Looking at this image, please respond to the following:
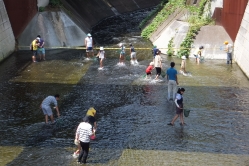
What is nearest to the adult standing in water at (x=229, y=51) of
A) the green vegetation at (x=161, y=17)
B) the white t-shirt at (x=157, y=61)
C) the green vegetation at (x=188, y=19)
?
the green vegetation at (x=188, y=19)

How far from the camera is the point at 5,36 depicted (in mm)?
28125

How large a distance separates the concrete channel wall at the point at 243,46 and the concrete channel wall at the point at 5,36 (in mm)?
14862

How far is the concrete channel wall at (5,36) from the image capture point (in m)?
27.4

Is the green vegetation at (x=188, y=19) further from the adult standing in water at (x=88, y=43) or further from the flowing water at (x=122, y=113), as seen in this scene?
the adult standing in water at (x=88, y=43)

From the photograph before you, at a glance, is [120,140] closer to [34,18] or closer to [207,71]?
[207,71]

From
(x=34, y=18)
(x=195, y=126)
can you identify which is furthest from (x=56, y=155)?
(x=34, y=18)

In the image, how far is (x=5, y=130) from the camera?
54.5 feet

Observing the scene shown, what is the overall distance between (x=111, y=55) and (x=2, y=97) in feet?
35.2

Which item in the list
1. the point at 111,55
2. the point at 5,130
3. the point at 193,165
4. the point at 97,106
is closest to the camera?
the point at 193,165

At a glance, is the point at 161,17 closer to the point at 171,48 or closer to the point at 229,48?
the point at 171,48

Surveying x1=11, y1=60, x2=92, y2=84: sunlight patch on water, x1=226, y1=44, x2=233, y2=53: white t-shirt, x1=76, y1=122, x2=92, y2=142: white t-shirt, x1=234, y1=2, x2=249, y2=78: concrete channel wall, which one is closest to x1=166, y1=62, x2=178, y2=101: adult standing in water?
x1=11, y1=60, x2=92, y2=84: sunlight patch on water

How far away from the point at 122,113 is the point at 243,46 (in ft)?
34.6

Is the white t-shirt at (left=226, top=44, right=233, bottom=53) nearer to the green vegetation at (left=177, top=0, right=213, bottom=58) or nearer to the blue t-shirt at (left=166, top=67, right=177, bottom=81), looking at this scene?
the green vegetation at (left=177, top=0, right=213, bottom=58)

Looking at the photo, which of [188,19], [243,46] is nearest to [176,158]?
[243,46]
